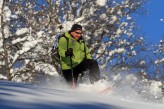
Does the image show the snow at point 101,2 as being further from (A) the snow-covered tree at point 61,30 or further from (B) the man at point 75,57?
(B) the man at point 75,57

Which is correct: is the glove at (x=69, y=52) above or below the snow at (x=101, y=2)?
below

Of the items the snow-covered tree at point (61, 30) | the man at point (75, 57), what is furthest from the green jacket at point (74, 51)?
the snow-covered tree at point (61, 30)

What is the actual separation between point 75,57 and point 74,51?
13 cm

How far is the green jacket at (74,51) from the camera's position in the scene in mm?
8984

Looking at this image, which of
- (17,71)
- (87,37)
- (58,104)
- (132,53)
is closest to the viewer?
(58,104)

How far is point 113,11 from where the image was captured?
78.5 feet

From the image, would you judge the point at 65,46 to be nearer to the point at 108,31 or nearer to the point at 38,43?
the point at 38,43

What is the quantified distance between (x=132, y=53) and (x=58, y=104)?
2399 centimetres

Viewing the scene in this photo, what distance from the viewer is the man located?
8.98 meters

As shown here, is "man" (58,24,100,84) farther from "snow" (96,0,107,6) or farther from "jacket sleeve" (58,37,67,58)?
"snow" (96,0,107,6)

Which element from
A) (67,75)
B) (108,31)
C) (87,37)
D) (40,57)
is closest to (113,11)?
(108,31)

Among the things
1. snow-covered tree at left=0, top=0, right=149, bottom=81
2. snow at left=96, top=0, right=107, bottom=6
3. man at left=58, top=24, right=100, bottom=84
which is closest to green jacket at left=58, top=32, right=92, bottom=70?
man at left=58, top=24, right=100, bottom=84

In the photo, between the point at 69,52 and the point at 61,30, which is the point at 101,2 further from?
the point at 69,52

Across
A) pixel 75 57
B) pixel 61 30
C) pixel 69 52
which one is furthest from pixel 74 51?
pixel 61 30
